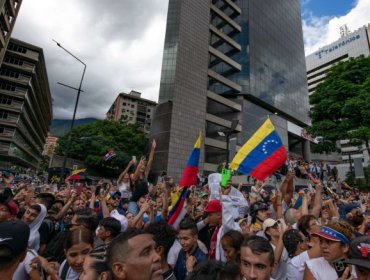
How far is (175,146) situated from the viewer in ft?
99.2

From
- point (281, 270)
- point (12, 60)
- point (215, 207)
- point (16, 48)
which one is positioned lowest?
point (281, 270)

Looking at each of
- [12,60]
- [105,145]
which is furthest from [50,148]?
→ [105,145]

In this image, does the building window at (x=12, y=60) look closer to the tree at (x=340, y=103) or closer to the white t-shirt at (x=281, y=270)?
the tree at (x=340, y=103)

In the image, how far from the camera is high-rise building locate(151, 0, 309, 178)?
104ft

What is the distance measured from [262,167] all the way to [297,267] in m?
2.49

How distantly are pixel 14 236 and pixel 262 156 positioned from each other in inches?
172

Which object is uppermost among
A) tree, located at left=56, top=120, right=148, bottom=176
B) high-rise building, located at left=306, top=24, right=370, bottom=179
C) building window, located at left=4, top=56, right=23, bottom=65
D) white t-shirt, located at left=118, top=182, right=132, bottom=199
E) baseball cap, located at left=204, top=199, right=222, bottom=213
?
high-rise building, located at left=306, top=24, right=370, bottom=179

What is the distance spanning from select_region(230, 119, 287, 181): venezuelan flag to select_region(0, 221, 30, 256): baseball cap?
3.79 metres

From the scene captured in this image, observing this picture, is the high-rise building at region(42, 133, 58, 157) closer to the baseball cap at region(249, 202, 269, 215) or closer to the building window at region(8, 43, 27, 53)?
the building window at region(8, 43, 27, 53)

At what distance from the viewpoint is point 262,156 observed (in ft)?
17.0

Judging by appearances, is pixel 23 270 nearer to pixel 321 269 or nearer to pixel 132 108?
pixel 321 269

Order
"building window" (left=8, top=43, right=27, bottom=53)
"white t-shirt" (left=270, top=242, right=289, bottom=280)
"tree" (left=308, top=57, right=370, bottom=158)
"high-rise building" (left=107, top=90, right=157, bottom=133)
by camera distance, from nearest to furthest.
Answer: "white t-shirt" (left=270, top=242, right=289, bottom=280)
"tree" (left=308, top=57, right=370, bottom=158)
"building window" (left=8, top=43, right=27, bottom=53)
"high-rise building" (left=107, top=90, right=157, bottom=133)

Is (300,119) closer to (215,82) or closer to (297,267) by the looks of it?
(215,82)

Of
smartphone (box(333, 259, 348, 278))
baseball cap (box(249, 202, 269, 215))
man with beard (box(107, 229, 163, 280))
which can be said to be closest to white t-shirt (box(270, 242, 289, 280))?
smartphone (box(333, 259, 348, 278))
